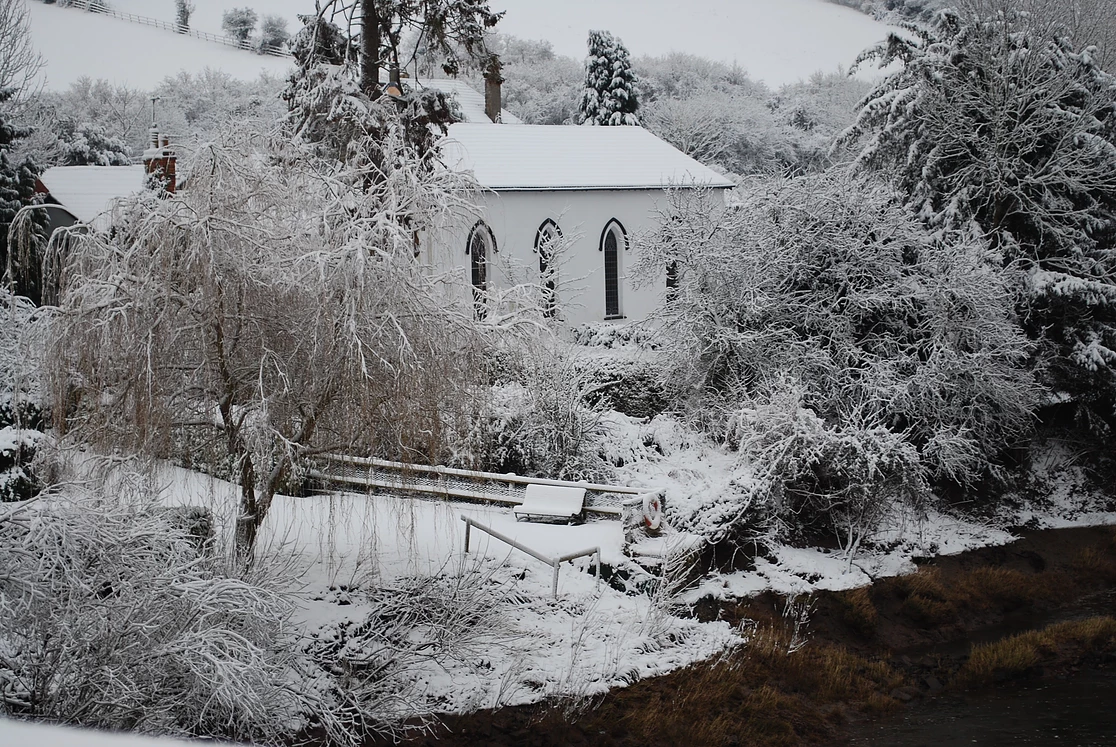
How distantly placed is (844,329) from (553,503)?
24.9 feet

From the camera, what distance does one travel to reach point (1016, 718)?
11.5 m

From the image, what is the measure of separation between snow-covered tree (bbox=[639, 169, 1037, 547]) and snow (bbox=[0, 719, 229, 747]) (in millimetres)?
15153

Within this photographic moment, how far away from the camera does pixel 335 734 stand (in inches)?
337

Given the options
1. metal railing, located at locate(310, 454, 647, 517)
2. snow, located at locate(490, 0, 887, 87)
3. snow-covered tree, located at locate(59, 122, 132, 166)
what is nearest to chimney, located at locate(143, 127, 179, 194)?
metal railing, located at locate(310, 454, 647, 517)

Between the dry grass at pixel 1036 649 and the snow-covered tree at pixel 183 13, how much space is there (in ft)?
74.7

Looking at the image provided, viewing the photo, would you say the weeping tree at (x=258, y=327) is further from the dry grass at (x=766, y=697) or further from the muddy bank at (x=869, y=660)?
the dry grass at (x=766, y=697)

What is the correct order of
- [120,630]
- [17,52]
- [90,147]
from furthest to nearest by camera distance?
[90,147] < [17,52] < [120,630]

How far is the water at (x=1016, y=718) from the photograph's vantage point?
1078cm

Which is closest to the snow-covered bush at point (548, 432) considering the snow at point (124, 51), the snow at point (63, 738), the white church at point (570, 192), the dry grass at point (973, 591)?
the dry grass at point (973, 591)

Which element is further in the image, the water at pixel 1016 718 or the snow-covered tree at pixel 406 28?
the snow-covered tree at pixel 406 28

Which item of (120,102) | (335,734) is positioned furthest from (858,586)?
(120,102)

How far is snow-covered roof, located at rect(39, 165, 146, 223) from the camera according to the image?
2656 centimetres

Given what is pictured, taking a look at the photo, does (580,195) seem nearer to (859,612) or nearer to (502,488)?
(502,488)

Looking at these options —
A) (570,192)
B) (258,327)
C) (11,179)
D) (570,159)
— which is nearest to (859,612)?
(258,327)
